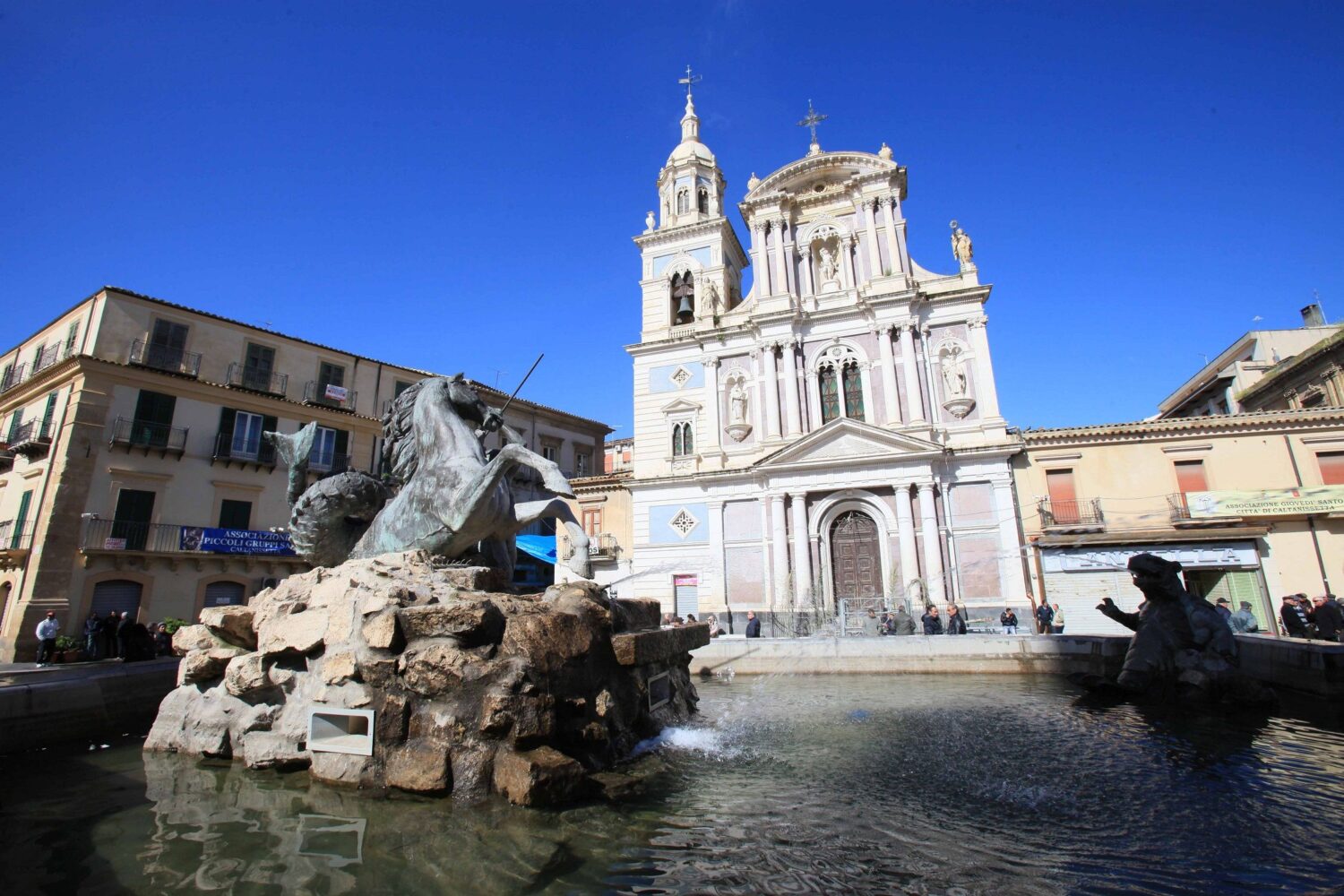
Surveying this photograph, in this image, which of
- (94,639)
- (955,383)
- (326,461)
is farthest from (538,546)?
(955,383)

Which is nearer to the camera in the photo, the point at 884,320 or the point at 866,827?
the point at 866,827

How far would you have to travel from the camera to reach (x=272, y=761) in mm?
4367

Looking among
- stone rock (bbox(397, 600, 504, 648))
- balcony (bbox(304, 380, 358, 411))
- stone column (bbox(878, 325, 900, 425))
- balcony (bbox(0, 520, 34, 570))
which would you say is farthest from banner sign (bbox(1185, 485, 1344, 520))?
balcony (bbox(0, 520, 34, 570))

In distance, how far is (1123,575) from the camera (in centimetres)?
2070

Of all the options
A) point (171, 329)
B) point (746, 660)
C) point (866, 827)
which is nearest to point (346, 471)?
point (866, 827)

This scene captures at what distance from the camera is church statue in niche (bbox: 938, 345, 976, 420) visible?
75.3ft

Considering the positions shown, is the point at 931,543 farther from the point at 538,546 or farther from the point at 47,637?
the point at 47,637

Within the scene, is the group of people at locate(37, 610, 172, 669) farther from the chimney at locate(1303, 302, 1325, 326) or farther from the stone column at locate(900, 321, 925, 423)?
the chimney at locate(1303, 302, 1325, 326)

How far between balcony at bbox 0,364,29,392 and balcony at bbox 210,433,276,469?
27.6 ft

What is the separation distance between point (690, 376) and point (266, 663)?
2357 cm

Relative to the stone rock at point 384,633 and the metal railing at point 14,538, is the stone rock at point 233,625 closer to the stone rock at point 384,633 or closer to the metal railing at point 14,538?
the stone rock at point 384,633

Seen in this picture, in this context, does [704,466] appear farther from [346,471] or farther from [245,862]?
[245,862]

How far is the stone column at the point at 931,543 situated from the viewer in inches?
819

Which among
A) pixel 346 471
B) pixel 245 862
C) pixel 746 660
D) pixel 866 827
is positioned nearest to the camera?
pixel 245 862
